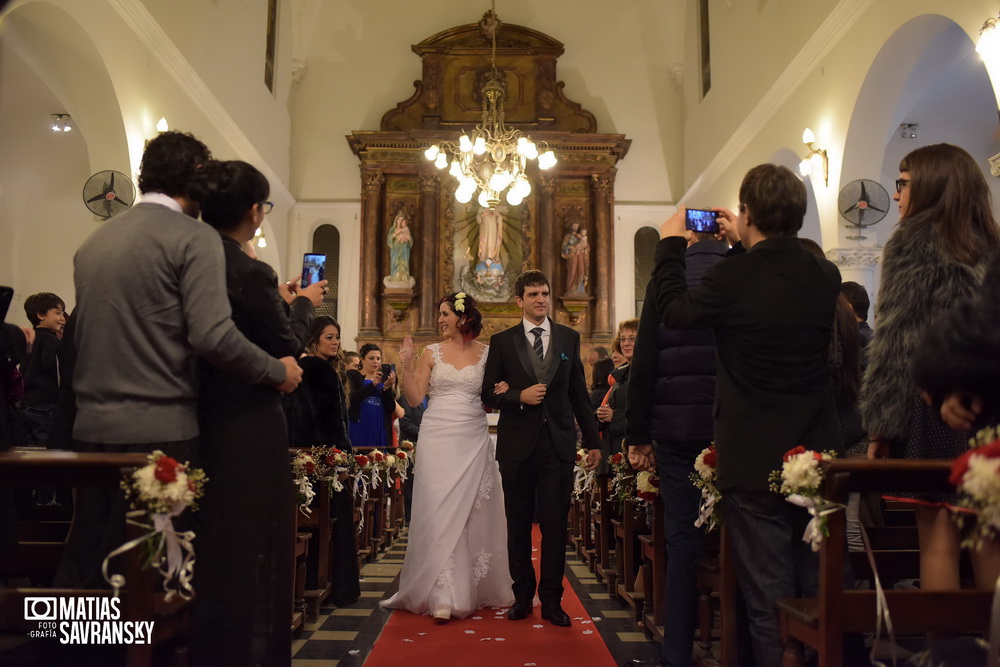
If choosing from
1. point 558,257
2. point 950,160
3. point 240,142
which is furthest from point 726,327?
point 558,257

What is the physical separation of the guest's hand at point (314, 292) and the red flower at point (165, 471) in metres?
1.03

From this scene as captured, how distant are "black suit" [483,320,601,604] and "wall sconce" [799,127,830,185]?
5.79 metres

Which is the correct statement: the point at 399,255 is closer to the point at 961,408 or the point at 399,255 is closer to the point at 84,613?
the point at 84,613

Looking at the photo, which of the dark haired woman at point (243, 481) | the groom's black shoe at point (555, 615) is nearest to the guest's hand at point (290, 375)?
the dark haired woman at point (243, 481)

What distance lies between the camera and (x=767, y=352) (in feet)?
8.48

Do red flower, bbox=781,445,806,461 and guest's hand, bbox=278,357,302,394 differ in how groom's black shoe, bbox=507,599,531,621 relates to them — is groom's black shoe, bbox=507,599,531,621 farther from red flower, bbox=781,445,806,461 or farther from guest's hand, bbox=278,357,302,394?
→ red flower, bbox=781,445,806,461

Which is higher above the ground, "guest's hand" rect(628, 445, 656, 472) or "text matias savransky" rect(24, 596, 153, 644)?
"guest's hand" rect(628, 445, 656, 472)

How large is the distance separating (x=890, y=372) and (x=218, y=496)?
2.15 m

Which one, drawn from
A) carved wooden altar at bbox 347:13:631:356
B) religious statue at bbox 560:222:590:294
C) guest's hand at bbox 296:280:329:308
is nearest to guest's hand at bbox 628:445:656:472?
guest's hand at bbox 296:280:329:308

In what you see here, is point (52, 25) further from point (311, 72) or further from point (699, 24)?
point (699, 24)

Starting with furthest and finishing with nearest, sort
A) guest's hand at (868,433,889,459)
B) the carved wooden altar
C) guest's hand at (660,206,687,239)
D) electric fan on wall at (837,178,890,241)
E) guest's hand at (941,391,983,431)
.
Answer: the carved wooden altar < electric fan on wall at (837,178,890,241) < guest's hand at (660,206,687,239) < guest's hand at (868,433,889,459) < guest's hand at (941,391,983,431)

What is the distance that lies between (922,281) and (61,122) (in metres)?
11.9

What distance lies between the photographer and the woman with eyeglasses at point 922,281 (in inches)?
102

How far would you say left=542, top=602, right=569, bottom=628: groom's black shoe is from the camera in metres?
4.38
